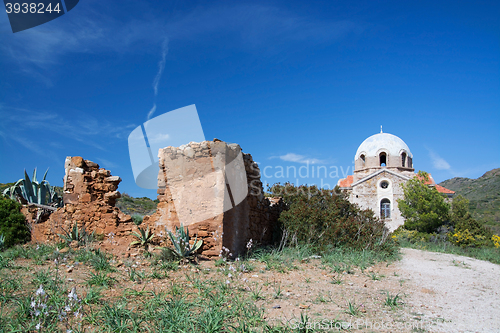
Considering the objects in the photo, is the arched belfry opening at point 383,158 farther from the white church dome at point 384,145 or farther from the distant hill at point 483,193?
the distant hill at point 483,193

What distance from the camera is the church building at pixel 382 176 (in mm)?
26094

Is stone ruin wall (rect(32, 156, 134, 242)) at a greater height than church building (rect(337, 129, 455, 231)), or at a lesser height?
lesser

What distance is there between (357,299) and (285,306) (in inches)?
49.1

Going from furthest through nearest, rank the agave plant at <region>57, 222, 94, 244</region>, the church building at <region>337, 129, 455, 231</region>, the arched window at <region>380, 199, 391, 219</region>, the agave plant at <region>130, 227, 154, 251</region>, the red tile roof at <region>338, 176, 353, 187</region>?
the red tile roof at <region>338, 176, 353, 187</region>, the arched window at <region>380, 199, 391, 219</region>, the church building at <region>337, 129, 455, 231</region>, the agave plant at <region>57, 222, 94, 244</region>, the agave plant at <region>130, 227, 154, 251</region>

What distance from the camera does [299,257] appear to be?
7.84 m

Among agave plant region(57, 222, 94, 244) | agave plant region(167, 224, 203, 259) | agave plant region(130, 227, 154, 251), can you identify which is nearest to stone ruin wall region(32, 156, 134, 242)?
agave plant region(57, 222, 94, 244)

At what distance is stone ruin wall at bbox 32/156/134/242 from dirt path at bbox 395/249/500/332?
251 inches

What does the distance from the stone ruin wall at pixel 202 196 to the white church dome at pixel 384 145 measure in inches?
970

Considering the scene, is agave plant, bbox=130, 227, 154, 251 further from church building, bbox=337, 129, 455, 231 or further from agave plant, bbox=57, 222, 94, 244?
church building, bbox=337, 129, 455, 231

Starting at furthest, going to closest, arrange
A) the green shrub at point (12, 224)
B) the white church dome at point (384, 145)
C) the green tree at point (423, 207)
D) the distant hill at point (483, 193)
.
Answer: the distant hill at point (483, 193)
the white church dome at point (384, 145)
the green tree at point (423, 207)
the green shrub at point (12, 224)

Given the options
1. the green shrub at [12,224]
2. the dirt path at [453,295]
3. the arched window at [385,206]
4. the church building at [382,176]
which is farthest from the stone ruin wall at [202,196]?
the arched window at [385,206]

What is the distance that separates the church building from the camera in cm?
2609

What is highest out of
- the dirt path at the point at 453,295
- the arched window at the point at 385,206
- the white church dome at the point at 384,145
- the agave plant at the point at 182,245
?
the white church dome at the point at 384,145

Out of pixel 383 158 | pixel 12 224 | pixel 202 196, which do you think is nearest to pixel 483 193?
pixel 383 158
